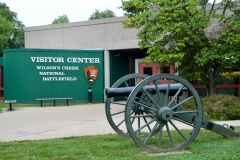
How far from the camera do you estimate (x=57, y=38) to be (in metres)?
26.9

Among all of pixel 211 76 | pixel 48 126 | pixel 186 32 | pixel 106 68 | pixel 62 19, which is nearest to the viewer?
pixel 48 126

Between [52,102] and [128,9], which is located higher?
[128,9]

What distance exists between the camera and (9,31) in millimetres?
71812

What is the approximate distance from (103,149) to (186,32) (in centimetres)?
890

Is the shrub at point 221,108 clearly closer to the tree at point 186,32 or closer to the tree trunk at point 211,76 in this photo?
the tree at point 186,32

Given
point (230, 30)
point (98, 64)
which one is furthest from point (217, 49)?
point (98, 64)

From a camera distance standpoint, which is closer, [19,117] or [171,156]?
[171,156]

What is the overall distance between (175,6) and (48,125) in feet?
21.5

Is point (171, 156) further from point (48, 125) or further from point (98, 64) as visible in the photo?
point (98, 64)

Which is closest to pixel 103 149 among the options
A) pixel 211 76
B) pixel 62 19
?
pixel 211 76

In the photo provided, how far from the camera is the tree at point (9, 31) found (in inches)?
2680

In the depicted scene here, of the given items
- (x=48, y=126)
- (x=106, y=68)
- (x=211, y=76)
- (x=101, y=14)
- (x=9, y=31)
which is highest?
(x=101, y=14)

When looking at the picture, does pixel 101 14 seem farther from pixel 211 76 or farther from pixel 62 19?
pixel 211 76

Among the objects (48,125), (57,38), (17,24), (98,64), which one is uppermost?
(17,24)
